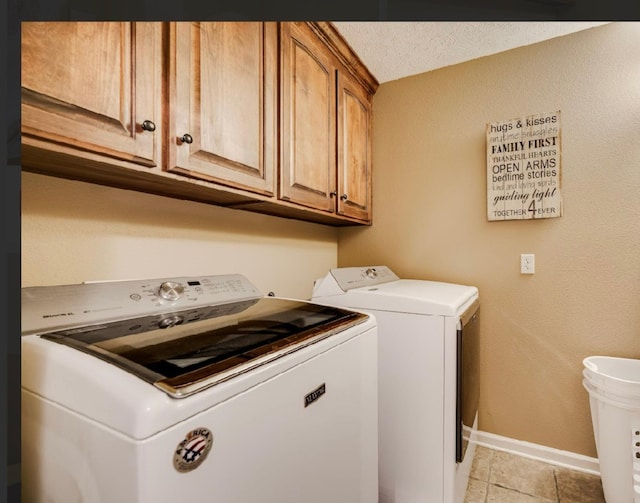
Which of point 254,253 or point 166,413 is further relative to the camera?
point 254,253

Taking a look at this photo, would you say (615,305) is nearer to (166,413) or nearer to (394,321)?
(394,321)

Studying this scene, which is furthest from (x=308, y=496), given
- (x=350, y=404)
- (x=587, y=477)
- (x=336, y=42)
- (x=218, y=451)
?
(x=336, y=42)

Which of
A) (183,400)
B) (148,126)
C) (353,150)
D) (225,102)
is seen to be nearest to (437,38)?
(353,150)

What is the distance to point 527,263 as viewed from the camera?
1.98 meters

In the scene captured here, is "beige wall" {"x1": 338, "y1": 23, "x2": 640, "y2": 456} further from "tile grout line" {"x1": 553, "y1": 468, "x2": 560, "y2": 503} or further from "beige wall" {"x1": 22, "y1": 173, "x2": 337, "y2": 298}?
"beige wall" {"x1": 22, "y1": 173, "x2": 337, "y2": 298}

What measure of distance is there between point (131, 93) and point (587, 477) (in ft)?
9.07

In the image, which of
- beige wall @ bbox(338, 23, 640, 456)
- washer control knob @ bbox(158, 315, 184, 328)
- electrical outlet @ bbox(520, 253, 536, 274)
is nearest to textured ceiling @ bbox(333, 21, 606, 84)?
beige wall @ bbox(338, 23, 640, 456)

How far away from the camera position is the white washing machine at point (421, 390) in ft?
4.70

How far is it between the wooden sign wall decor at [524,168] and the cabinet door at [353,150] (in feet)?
2.59

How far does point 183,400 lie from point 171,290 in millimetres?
637

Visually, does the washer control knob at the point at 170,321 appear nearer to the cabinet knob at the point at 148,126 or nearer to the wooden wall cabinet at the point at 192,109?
the wooden wall cabinet at the point at 192,109

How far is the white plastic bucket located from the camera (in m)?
1.43

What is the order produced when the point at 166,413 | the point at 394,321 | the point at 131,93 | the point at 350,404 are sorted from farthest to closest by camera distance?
1. the point at 394,321
2. the point at 350,404
3. the point at 131,93
4. the point at 166,413

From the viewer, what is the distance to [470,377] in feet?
5.53
